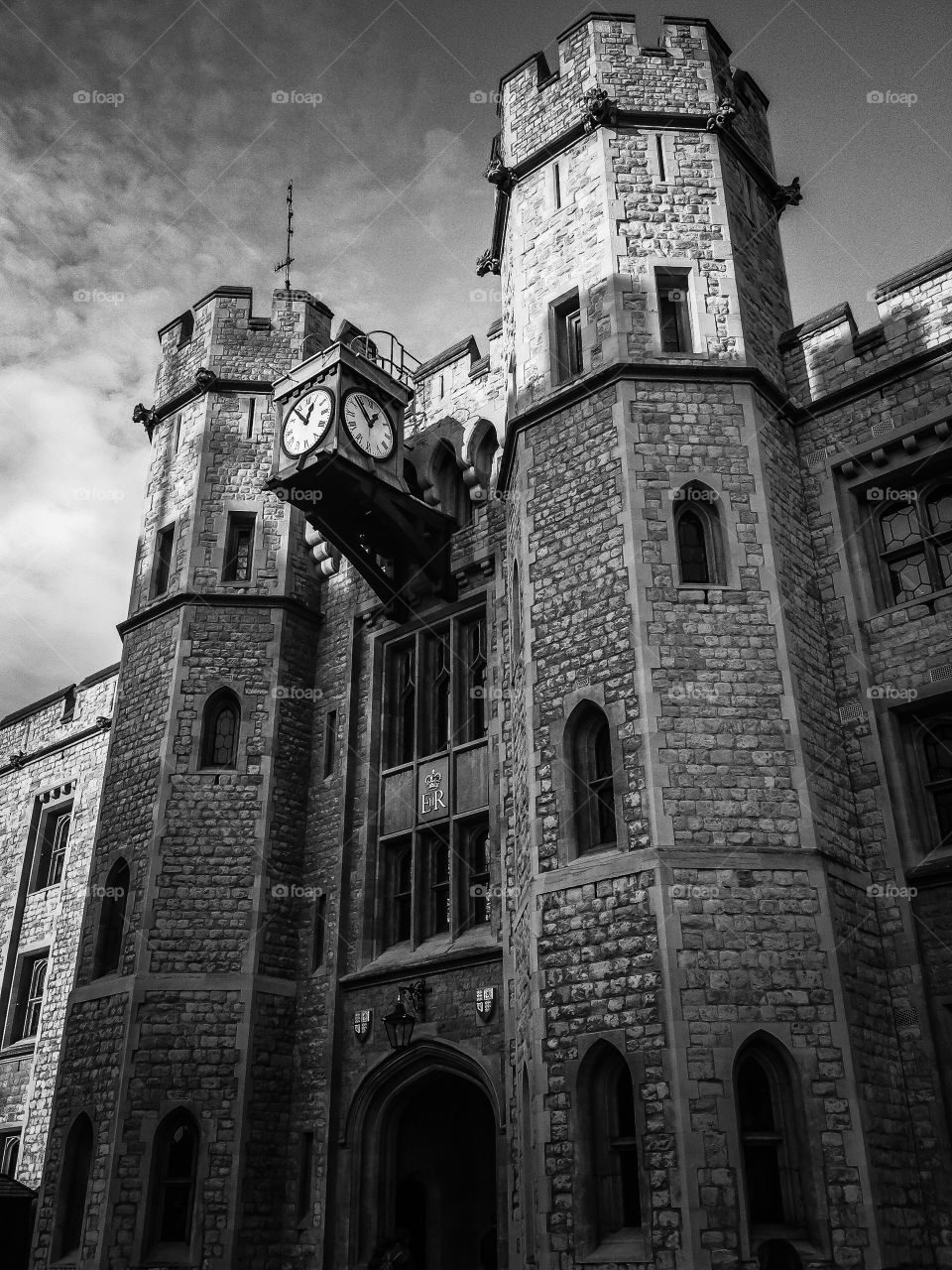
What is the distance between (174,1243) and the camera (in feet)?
41.9

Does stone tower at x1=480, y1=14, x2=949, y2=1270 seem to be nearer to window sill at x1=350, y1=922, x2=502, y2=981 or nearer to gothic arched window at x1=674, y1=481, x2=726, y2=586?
gothic arched window at x1=674, y1=481, x2=726, y2=586

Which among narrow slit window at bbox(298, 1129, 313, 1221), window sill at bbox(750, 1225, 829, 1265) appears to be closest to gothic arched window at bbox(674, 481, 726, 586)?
window sill at bbox(750, 1225, 829, 1265)

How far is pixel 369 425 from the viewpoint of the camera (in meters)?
14.9

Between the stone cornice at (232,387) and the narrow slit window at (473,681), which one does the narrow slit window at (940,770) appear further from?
the stone cornice at (232,387)

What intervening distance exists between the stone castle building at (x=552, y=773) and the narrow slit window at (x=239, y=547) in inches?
2.0

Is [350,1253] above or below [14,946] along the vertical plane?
below

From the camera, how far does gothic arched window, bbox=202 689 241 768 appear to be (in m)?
15.5

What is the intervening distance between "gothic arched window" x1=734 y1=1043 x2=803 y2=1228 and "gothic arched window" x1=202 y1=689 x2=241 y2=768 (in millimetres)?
8120

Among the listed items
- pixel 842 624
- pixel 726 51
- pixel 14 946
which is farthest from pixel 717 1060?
pixel 14 946

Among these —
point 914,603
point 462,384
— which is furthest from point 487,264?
point 914,603

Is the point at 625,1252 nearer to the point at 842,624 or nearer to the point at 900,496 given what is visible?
the point at 842,624

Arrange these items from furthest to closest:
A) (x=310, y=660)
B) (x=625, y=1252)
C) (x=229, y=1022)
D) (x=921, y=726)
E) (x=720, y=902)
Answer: (x=310, y=660) < (x=229, y=1022) < (x=921, y=726) < (x=720, y=902) < (x=625, y=1252)

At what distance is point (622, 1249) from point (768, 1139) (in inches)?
53.7

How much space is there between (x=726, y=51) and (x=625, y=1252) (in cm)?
1369
